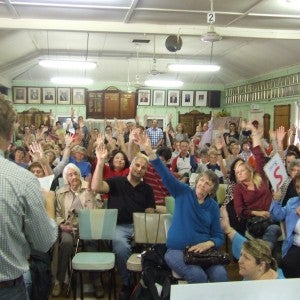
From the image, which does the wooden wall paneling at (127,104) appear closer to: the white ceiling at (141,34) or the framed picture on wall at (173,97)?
the white ceiling at (141,34)

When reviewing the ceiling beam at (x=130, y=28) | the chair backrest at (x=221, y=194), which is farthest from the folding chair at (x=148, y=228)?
the ceiling beam at (x=130, y=28)

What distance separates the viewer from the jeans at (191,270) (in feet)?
10.9

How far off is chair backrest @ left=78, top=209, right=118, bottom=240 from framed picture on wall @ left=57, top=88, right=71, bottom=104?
40.6 feet

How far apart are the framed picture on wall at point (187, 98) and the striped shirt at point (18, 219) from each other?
14971 millimetres

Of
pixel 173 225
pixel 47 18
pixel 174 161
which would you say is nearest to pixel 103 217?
pixel 173 225

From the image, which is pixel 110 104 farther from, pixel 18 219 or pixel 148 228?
pixel 18 219

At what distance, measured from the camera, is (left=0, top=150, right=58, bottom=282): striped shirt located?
1.57m

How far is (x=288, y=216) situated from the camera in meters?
3.81

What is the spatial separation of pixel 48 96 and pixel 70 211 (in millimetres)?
12264

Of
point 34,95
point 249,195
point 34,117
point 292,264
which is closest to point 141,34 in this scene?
point 249,195

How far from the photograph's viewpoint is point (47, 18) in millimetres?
7340

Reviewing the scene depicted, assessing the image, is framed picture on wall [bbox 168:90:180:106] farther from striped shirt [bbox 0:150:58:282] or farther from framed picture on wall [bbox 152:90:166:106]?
striped shirt [bbox 0:150:58:282]

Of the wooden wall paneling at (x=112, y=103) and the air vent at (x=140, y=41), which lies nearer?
the air vent at (x=140, y=41)

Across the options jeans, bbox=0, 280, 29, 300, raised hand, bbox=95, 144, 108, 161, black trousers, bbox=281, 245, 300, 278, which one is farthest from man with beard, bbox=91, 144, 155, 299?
jeans, bbox=0, 280, 29, 300
